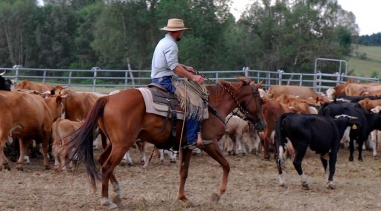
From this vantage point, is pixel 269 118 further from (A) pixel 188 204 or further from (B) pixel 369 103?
(A) pixel 188 204

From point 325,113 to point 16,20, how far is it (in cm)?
4931

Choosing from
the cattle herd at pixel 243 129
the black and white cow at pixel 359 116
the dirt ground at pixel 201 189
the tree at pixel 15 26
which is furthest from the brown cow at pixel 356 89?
the tree at pixel 15 26

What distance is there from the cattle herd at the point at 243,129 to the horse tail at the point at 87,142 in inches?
9.9

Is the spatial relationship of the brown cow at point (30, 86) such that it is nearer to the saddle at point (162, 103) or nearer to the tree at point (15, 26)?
the saddle at point (162, 103)

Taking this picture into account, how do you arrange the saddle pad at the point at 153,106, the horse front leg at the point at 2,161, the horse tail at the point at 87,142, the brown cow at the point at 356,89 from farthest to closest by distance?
1. the brown cow at the point at 356,89
2. the horse front leg at the point at 2,161
3. the saddle pad at the point at 153,106
4. the horse tail at the point at 87,142

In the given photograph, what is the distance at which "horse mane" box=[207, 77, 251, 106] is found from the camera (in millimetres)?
10156

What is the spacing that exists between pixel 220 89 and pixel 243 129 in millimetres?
6741

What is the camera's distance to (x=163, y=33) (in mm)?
50656

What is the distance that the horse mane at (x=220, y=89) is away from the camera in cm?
1016

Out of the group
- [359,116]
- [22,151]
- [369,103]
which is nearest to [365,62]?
[369,103]

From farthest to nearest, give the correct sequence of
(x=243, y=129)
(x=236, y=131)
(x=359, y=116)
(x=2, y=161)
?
(x=359, y=116)
(x=243, y=129)
(x=236, y=131)
(x=2, y=161)

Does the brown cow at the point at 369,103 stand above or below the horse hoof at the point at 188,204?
above

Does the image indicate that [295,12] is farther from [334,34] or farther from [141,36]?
[141,36]

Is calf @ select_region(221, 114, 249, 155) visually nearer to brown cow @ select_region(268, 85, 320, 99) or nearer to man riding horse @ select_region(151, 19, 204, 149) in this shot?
brown cow @ select_region(268, 85, 320, 99)
